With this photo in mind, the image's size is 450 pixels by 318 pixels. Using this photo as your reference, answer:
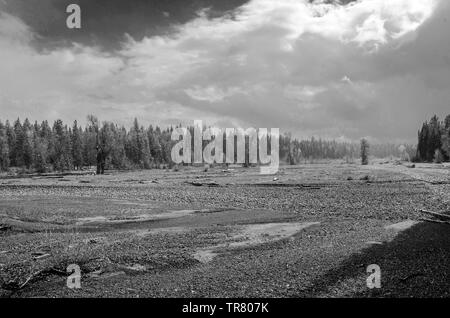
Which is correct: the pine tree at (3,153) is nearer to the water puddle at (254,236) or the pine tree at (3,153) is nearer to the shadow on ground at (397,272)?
the water puddle at (254,236)

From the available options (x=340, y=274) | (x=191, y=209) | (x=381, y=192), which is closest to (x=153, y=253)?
(x=340, y=274)

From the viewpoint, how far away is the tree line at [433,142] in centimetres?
13424

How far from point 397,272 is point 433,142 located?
148m

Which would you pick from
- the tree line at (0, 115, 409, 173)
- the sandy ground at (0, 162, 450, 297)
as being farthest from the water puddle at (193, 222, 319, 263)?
the tree line at (0, 115, 409, 173)

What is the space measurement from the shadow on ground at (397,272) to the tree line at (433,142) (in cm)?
12632

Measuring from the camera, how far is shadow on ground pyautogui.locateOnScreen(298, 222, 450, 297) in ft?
42.1

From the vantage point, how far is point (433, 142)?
479 ft

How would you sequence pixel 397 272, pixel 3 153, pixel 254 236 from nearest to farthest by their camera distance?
pixel 397 272, pixel 254 236, pixel 3 153

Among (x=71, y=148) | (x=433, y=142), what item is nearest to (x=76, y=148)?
→ (x=71, y=148)

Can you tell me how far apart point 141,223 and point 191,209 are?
28.1 ft

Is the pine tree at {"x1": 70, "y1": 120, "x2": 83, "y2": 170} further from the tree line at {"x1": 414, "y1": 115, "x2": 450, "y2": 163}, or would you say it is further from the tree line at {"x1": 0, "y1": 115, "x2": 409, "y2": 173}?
the tree line at {"x1": 414, "y1": 115, "x2": 450, "y2": 163}

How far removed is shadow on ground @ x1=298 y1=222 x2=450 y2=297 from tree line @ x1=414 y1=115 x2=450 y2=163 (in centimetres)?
12632

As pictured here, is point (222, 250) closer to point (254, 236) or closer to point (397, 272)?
point (254, 236)
